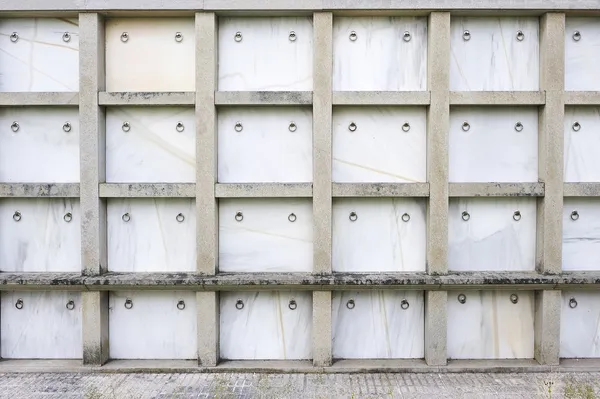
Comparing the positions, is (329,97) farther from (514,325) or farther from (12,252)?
(12,252)

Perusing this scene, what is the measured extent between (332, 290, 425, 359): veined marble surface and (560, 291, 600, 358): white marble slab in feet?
7.18

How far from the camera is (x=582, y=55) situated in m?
6.68

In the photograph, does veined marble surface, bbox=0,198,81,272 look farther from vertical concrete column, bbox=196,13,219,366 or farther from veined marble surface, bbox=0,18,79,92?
vertical concrete column, bbox=196,13,219,366

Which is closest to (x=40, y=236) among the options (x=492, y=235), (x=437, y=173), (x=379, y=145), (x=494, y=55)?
(x=379, y=145)

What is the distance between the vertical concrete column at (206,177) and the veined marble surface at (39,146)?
1965mm

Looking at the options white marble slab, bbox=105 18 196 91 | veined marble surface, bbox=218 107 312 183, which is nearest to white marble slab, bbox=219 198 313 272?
veined marble surface, bbox=218 107 312 183

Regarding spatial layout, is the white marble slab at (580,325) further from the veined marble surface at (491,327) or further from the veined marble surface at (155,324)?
the veined marble surface at (155,324)

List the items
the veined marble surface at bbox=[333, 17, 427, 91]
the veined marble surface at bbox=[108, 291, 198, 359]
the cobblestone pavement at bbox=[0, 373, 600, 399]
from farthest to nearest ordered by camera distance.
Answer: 1. the veined marble surface at bbox=[108, 291, 198, 359]
2. the veined marble surface at bbox=[333, 17, 427, 91]
3. the cobblestone pavement at bbox=[0, 373, 600, 399]

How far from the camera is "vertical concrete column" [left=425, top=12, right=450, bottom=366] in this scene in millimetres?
6410

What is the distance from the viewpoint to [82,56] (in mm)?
6449

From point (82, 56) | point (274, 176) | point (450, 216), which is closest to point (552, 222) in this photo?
point (450, 216)

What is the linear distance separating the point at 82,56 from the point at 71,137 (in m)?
1.21

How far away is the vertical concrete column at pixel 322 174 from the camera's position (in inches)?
252

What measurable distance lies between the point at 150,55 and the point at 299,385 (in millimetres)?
5325
